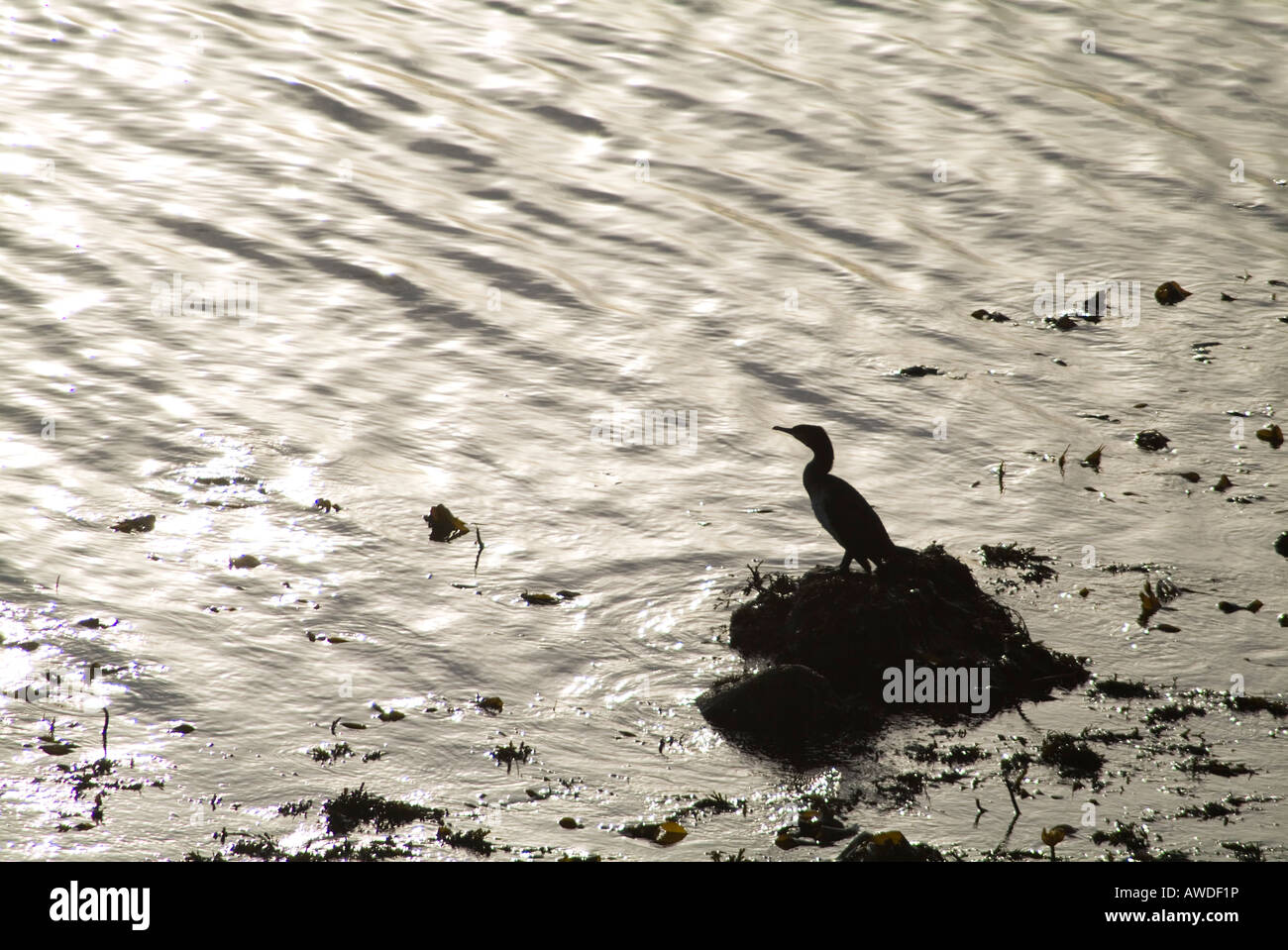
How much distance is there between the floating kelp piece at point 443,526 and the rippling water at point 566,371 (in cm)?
12

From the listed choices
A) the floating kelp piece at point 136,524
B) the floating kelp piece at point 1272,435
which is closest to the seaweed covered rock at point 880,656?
the floating kelp piece at point 136,524

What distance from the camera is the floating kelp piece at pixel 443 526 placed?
1145 centimetres

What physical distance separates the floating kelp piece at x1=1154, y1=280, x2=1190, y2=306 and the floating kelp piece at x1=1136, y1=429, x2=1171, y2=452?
3.75m

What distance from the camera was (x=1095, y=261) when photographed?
58.6ft

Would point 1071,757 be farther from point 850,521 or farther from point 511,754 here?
point 511,754

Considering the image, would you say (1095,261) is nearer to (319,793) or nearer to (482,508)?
(482,508)

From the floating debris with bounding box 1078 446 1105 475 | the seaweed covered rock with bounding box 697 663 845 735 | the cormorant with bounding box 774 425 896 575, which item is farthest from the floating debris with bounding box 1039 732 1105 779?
the floating debris with bounding box 1078 446 1105 475

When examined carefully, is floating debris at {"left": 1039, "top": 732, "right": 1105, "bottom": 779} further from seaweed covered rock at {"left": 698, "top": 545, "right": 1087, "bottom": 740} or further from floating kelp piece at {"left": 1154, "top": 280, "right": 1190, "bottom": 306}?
floating kelp piece at {"left": 1154, "top": 280, "right": 1190, "bottom": 306}

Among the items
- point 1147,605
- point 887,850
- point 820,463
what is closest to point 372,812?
point 887,850

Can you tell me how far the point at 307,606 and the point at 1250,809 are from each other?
6559 millimetres

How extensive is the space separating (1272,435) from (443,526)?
8.09m

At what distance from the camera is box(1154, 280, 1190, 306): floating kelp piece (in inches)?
656

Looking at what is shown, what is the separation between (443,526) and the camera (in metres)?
11.5

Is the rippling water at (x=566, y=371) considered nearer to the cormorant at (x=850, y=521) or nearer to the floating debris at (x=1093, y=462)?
the floating debris at (x=1093, y=462)
